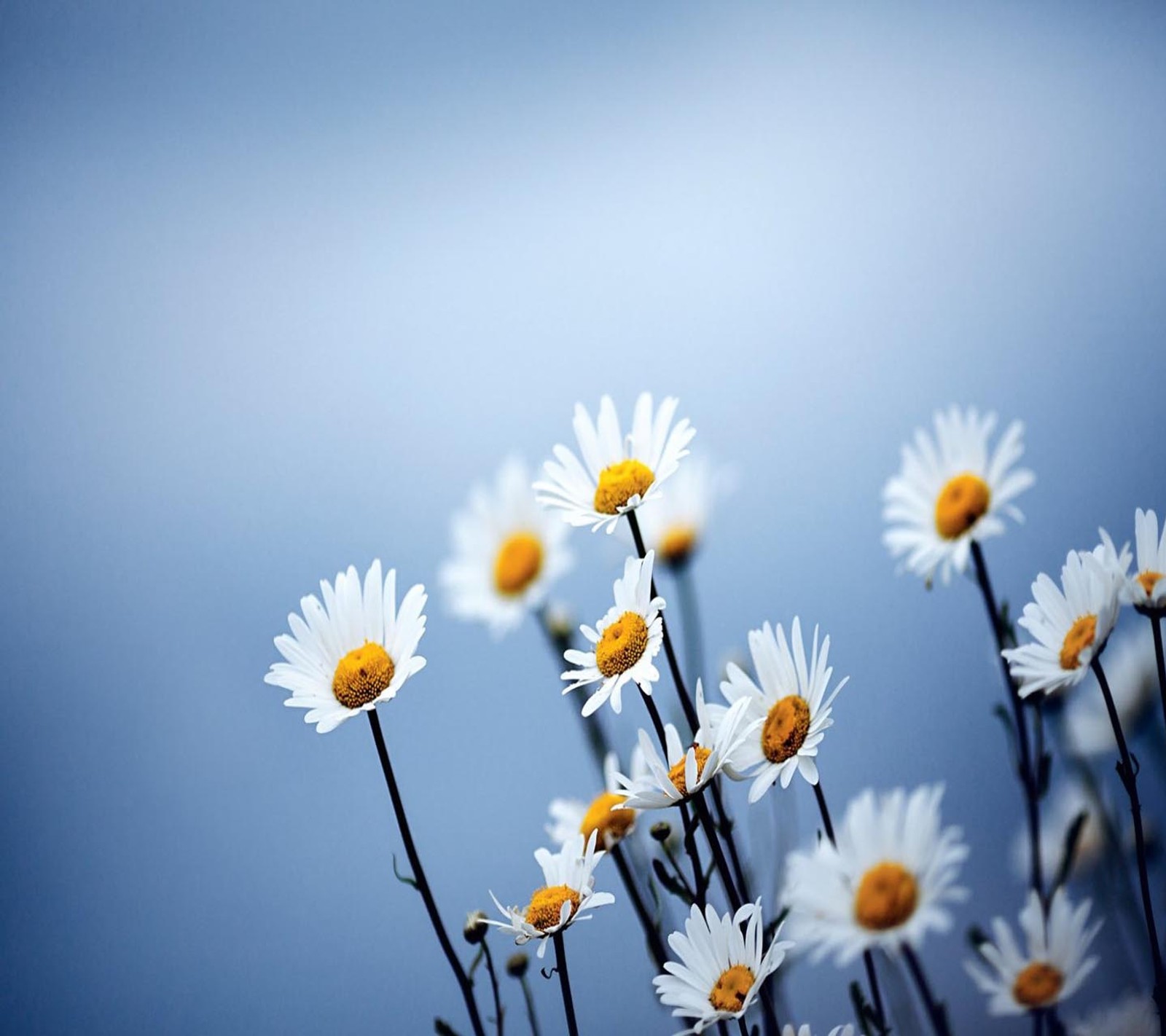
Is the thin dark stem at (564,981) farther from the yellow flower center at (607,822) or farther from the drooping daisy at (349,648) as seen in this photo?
the drooping daisy at (349,648)

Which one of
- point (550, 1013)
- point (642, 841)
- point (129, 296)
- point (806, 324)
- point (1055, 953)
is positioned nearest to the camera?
point (1055, 953)

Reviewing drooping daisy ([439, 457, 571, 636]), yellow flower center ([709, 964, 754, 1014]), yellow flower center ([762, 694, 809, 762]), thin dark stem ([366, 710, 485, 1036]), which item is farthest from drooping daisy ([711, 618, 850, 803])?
drooping daisy ([439, 457, 571, 636])

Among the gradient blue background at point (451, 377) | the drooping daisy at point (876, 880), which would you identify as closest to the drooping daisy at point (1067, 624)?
the drooping daisy at point (876, 880)

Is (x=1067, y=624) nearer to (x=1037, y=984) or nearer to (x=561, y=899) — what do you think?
(x=1037, y=984)

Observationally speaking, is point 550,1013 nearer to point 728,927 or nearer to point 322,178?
point 728,927

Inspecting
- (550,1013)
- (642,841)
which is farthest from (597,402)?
(550,1013)

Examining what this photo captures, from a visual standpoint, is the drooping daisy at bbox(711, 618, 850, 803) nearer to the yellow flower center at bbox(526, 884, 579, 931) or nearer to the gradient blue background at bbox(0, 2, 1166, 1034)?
the yellow flower center at bbox(526, 884, 579, 931)
